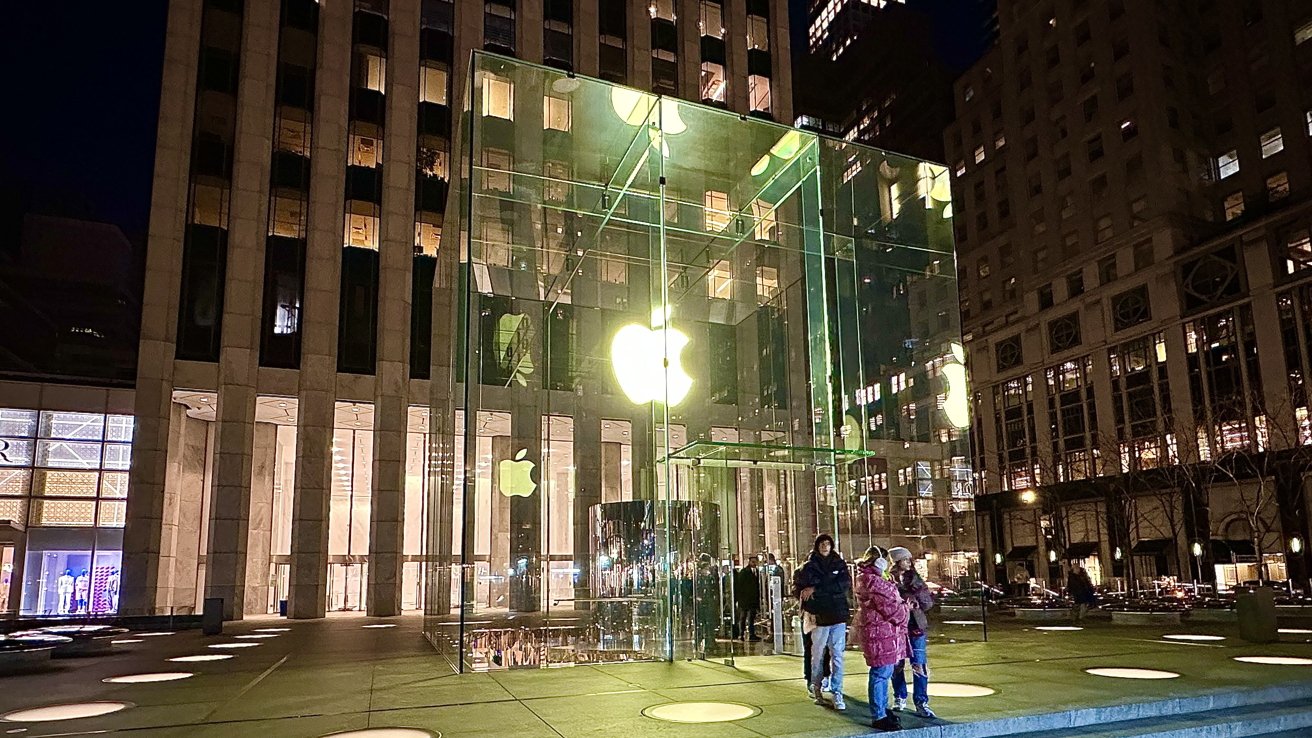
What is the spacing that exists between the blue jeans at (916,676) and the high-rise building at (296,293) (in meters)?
26.3

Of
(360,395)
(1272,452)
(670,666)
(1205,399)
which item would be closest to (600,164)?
(670,666)

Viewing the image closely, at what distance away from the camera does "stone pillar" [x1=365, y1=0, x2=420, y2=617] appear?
32.0 metres

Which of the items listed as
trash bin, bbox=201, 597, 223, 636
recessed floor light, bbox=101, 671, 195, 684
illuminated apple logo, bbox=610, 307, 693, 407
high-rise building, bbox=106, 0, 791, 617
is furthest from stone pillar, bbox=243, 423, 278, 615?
illuminated apple logo, bbox=610, 307, 693, 407

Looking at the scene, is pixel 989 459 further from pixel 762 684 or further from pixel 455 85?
pixel 762 684

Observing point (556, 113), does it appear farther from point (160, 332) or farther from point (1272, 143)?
point (1272, 143)

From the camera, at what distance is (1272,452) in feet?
140

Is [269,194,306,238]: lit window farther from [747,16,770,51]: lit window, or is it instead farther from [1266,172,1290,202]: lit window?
[1266,172,1290,202]: lit window

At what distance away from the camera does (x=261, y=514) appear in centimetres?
3512

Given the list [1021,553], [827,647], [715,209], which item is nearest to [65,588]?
[715,209]

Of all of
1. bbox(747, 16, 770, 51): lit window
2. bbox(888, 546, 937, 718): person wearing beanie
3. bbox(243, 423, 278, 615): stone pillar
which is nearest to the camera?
bbox(888, 546, 937, 718): person wearing beanie

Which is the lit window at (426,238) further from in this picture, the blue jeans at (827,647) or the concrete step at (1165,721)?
the concrete step at (1165,721)

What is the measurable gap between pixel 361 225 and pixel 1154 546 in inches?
1810

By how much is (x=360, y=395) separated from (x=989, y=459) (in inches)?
1995

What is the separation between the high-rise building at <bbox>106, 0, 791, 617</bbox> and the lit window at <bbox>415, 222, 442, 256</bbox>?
0.07m
